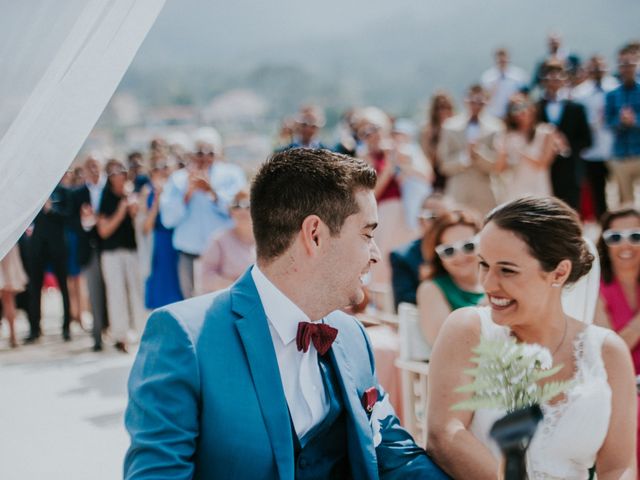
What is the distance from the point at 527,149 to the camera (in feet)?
23.9

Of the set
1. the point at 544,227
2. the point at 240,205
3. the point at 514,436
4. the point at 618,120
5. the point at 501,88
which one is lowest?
the point at 514,436

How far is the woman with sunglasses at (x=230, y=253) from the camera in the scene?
17.2 ft

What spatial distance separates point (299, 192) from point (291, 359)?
40cm

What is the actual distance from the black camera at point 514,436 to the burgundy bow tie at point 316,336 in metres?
0.61

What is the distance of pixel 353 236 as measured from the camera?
1.88m

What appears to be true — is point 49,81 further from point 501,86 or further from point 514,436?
point 501,86

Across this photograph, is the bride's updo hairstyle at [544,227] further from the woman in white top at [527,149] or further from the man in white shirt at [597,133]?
the man in white shirt at [597,133]

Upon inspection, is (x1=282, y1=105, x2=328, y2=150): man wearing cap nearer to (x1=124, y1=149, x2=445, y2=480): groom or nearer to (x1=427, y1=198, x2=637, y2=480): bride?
(x1=427, y1=198, x2=637, y2=480): bride

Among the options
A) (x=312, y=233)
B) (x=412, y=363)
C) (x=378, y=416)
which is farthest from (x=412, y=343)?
(x=312, y=233)

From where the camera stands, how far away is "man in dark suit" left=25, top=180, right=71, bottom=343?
7.23 m

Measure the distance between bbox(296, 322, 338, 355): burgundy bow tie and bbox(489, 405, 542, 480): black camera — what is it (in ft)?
2.02

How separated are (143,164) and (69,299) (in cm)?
174

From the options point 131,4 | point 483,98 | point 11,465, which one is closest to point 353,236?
point 131,4

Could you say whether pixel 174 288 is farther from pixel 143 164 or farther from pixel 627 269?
pixel 627 269
